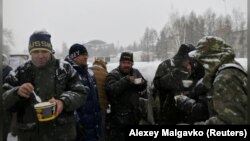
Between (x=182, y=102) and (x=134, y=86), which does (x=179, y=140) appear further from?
(x=134, y=86)

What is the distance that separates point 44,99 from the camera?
373cm

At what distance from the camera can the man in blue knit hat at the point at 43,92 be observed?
3.73 m

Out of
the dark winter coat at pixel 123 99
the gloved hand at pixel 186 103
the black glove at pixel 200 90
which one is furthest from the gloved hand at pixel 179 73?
the black glove at pixel 200 90

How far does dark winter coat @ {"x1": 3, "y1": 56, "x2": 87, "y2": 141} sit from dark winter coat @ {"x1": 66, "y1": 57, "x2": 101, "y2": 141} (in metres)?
1.11

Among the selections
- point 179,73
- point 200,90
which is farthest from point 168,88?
point 200,90

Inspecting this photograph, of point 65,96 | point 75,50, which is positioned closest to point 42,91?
point 65,96

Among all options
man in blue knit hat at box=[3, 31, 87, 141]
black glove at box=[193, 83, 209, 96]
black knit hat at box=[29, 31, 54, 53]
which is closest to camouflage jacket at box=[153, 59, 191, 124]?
black glove at box=[193, 83, 209, 96]

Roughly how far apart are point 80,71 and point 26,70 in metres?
1.35

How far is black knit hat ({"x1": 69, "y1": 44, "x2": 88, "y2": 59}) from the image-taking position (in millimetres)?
5359

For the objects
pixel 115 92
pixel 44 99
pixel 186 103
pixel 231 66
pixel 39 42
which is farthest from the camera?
pixel 115 92

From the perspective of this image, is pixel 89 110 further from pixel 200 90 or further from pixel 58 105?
pixel 200 90

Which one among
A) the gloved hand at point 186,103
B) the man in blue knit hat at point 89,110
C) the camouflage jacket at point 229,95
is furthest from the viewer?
the man in blue knit hat at point 89,110

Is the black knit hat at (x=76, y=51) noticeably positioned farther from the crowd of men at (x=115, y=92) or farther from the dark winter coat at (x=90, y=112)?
the dark winter coat at (x=90, y=112)

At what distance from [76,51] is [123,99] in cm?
95
